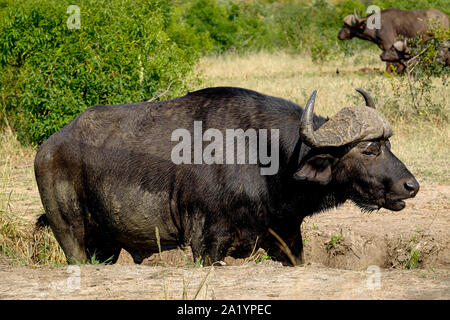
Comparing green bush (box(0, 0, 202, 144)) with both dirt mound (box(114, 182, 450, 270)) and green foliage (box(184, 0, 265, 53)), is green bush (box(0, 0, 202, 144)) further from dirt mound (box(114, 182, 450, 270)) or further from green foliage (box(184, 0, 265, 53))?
green foliage (box(184, 0, 265, 53))

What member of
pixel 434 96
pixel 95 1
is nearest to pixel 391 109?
pixel 434 96

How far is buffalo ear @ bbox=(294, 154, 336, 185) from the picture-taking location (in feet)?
16.4

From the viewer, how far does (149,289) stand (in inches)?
162

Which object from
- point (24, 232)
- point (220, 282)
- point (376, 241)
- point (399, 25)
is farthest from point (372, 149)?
point (399, 25)

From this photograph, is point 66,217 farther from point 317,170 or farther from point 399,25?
point 399,25

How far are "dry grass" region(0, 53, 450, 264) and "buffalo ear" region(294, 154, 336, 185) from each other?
8.17ft

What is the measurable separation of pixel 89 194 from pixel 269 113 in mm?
1661

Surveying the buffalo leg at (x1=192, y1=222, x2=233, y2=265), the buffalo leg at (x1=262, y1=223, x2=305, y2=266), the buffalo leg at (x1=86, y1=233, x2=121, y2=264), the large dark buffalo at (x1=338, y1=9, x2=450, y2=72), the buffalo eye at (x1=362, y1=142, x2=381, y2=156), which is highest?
the buffalo eye at (x1=362, y1=142, x2=381, y2=156)

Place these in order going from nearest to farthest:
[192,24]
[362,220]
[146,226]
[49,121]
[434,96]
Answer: [146,226]
[362,220]
[49,121]
[434,96]
[192,24]

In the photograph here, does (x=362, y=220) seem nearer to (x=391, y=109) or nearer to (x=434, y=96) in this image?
(x=391, y=109)

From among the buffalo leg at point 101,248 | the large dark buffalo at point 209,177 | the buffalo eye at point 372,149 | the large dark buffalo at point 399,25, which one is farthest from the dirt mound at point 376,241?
the large dark buffalo at point 399,25

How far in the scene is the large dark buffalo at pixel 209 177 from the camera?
506cm

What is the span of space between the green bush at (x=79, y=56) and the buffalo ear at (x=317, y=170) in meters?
4.62

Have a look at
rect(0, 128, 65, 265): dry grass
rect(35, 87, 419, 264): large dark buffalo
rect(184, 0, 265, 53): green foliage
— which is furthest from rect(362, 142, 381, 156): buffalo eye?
rect(184, 0, 265, 53): green foliage
